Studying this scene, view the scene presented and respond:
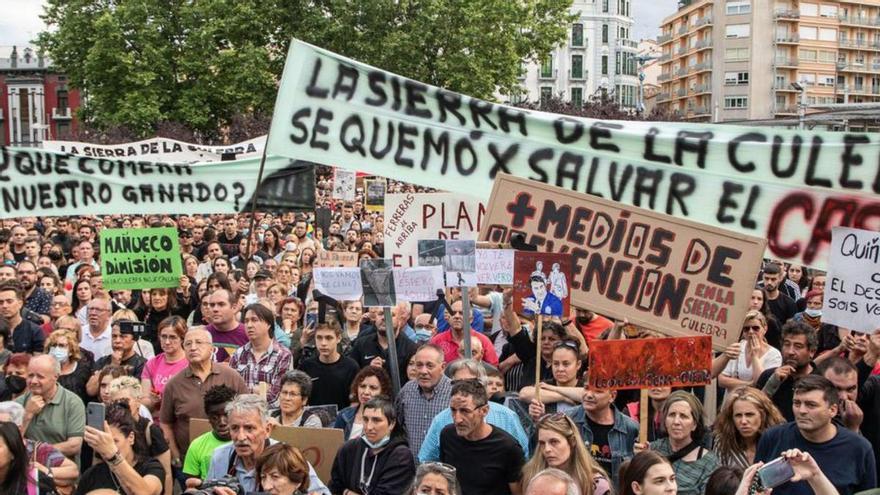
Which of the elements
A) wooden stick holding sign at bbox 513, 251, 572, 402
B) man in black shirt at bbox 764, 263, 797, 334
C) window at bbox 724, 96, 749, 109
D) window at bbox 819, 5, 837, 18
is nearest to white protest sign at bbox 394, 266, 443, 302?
wooden stick holding sign at bbox 513, 251, 572, 402

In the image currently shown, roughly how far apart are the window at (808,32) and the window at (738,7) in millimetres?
4899

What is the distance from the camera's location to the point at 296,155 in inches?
291

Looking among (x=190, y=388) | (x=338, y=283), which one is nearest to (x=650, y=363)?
(x=338, y=283)

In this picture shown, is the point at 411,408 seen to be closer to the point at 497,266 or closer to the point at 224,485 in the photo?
the point at 497,266

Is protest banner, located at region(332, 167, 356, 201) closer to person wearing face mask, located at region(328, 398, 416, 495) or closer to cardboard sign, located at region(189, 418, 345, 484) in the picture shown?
cardboard sign, located at region(189, 418, 345, 484)

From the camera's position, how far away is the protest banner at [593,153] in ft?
21.1

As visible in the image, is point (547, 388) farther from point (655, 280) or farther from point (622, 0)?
point (622, 0)

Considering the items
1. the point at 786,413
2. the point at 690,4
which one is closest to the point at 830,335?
the point at 786,413

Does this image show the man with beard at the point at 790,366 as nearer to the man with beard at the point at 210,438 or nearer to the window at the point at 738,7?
the man with beard at the point at 210,438

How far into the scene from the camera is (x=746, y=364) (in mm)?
7777

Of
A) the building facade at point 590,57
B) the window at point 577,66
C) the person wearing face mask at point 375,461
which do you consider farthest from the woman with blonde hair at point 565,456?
the window at point 577,66

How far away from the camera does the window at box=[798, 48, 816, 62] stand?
103000mm

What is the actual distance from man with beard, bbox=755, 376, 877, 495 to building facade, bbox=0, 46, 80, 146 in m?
96.8

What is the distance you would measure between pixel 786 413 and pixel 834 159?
4.94 ft
